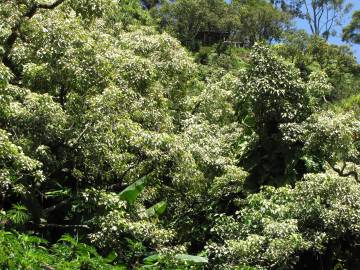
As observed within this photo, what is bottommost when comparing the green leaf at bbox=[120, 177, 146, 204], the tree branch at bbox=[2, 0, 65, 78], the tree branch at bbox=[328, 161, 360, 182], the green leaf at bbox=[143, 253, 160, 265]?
the green leaf at bbox=[143, 253, 160, 265]

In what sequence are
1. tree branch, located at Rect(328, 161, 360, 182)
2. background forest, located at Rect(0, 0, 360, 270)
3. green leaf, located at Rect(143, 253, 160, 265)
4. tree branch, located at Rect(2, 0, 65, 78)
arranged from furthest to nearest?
tree branch, located at Rect(328, 161, 360, 182) < tree branch, located at Rect(2, 0, 65, 78) < background forest, located at Rect(0, 0, 360, 270) < green leaf, located at Rect(143, 253, 160, 265)

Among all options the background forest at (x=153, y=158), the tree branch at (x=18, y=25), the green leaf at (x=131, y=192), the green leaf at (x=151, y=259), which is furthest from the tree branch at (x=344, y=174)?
the tree branch at (x=18, y=25)

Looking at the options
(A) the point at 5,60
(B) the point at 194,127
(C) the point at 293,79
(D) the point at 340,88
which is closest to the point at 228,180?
(B) the point at 194,127

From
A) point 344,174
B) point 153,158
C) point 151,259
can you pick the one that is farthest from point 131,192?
point 344,174

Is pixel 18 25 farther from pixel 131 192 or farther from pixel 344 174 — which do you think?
pixel 344 174

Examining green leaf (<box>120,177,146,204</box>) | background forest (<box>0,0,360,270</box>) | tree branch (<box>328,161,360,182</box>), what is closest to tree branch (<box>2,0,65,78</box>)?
background forest (<box>0,0,360,270</box>)

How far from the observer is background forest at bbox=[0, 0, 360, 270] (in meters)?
10.1

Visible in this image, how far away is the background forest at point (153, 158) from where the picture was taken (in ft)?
33.2

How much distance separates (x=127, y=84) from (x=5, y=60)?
2894 millimetres

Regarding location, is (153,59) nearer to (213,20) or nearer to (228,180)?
(228,180)

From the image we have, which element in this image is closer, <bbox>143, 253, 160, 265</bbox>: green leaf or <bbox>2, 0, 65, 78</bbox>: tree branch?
<bbox>143, 253, 160, 265</bbox>: green leaf

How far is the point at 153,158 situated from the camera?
11320 mm

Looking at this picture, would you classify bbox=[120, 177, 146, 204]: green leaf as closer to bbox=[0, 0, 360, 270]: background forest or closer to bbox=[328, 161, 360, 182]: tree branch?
bbox=[0, 0, 360, 270]: background forest

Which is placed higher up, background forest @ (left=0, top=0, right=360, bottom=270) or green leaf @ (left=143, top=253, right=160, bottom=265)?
background forest @ (left=0, top=0, right=360, bottom=270)
